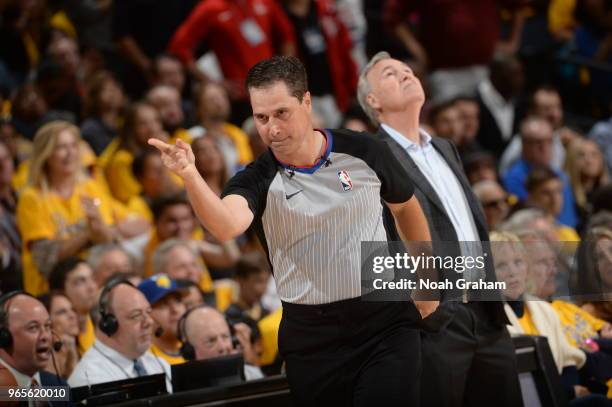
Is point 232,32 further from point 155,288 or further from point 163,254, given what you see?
point 155,288

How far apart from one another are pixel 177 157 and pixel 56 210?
372 cm

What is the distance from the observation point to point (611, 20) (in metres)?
10.5

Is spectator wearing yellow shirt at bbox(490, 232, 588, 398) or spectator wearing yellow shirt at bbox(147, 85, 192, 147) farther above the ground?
spectator wearing yellow shirt at bbox(147, 85, 192, 147)

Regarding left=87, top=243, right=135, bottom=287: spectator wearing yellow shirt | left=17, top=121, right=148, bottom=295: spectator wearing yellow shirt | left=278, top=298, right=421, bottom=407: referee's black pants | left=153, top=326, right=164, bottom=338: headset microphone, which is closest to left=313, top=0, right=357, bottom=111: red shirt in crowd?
left=17, top=121, right=148, bottom=295: spectator wearing yellow shirt

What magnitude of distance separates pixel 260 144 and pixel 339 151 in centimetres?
453

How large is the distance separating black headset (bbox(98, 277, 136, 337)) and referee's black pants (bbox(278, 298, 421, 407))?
1530 mm

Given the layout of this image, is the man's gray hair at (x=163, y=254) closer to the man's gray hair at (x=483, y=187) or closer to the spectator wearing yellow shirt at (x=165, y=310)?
the spectator wearing yellow shirt at (x=165, y=310)

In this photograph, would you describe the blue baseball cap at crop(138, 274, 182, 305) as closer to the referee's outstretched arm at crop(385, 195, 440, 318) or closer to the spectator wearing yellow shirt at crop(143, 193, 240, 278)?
the spectator wearing yellow shirt at crop(143, 193, 240, 278)

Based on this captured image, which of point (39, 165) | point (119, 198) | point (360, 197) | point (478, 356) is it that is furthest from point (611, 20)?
point (360, 197)

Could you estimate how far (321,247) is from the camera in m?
3.56

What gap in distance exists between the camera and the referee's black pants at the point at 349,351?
354cm

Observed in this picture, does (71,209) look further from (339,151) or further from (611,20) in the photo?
(611,20)

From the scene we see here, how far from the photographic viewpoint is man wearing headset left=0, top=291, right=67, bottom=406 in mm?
4527

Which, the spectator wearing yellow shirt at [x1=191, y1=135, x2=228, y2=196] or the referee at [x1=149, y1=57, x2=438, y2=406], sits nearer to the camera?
the referee at [x1=149, y1=57, x2=438, y2=406]
